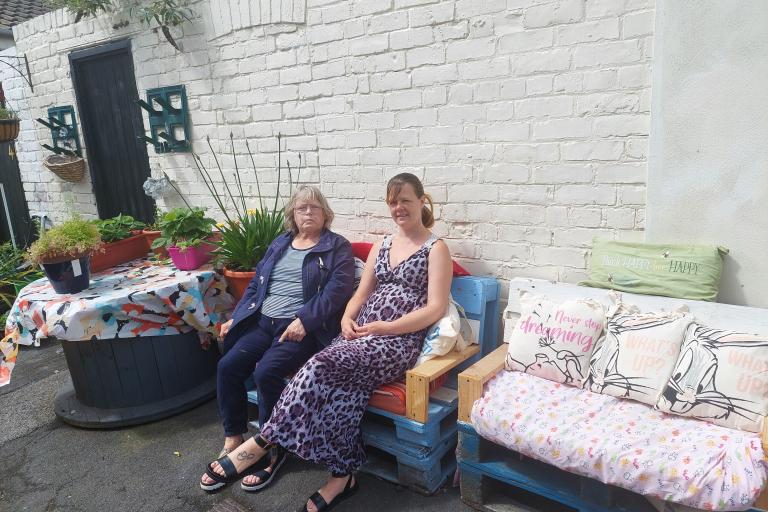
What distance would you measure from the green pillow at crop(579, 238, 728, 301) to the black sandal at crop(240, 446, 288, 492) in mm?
1697

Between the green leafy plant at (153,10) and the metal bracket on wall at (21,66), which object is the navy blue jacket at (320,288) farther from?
the metal bracket on wall at (21,66)

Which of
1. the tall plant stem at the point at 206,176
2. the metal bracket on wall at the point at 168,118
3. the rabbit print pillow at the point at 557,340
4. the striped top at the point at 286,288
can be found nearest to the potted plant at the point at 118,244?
the tall plant stem at the point at 206,176

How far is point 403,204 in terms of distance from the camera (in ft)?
8.67

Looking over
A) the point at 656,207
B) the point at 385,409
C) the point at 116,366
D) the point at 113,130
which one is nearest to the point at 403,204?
the point at 385,409

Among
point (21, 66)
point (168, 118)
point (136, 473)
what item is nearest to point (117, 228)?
point (168, 118)

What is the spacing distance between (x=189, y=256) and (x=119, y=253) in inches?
26.6

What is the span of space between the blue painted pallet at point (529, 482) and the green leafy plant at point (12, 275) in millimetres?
4331

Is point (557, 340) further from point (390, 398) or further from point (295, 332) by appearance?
point (295, 332)

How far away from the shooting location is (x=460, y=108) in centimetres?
284

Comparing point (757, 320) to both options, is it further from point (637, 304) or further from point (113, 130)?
point (113, 130)

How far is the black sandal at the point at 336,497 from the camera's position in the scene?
230cm

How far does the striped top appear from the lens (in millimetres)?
2885

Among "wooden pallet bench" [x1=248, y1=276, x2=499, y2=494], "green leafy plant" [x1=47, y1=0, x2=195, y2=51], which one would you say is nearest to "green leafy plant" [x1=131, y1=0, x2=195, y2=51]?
"green leafy plant" [x1=47, y1=0, x2=195, y2=51]

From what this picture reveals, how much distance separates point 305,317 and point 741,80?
217 centimetres
